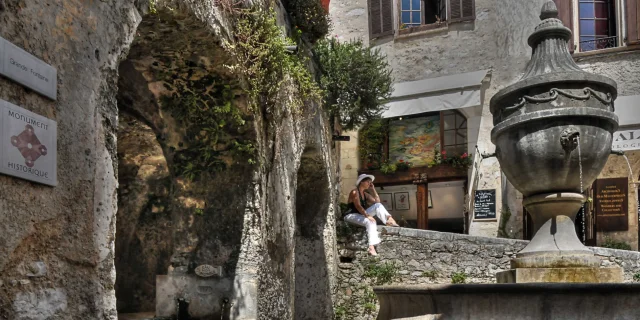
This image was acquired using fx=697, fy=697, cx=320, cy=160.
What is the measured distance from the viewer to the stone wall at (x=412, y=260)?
33.8 feet

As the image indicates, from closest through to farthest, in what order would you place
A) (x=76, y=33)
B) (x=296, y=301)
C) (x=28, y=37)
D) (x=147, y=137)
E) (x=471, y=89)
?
1. (x=28, y=37)
2. (x=76, y=33)
3. (x=147, y=137)
4. (x=296, y=301)
5. (x=471, y=89)

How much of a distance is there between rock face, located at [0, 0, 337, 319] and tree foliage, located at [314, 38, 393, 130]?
24.9 inches

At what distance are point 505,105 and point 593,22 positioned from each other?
9297 mm

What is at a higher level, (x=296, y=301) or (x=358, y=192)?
(x=358, y=192)

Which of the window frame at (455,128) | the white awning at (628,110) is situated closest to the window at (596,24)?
the white awning at (628,110)

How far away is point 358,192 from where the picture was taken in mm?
10664

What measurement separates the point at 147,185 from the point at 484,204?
7449 millimetres

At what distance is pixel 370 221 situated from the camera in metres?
10.5

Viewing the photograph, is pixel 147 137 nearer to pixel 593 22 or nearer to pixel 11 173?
pixel 11 173

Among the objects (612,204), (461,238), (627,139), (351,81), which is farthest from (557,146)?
(612,204)

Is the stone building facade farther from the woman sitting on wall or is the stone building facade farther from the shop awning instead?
the woman sitting on wall

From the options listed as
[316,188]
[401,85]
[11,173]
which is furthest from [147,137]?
[401,85]

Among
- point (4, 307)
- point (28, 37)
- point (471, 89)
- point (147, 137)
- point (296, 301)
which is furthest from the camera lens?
point (471, 89)

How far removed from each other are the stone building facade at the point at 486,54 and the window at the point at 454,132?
1.35ft
